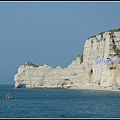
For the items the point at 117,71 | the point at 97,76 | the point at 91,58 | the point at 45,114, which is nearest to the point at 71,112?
the point at 45,114

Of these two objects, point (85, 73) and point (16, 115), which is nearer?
point (16, 115)

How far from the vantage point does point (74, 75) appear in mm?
137875

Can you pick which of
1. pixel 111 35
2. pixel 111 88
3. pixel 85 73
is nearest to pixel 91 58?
pixel 85 73

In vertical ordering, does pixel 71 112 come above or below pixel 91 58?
below

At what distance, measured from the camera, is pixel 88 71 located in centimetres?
12706

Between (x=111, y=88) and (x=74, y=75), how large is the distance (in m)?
31.1

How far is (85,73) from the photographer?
129875mm

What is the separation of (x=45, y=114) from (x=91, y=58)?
271 feet

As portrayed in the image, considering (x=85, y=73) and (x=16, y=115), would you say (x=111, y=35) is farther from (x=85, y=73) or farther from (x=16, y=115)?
(x=16, y=115)

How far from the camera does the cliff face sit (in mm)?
110875

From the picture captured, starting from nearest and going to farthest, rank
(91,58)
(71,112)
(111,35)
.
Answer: (71,112), (111,35), (91,58)

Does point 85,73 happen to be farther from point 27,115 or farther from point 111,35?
point 27,115

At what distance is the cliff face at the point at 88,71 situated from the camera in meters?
111

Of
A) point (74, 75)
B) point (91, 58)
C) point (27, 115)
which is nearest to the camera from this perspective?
point (27, 115)
